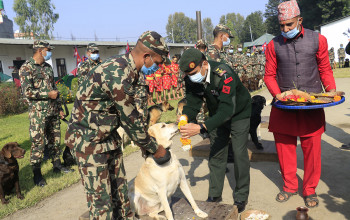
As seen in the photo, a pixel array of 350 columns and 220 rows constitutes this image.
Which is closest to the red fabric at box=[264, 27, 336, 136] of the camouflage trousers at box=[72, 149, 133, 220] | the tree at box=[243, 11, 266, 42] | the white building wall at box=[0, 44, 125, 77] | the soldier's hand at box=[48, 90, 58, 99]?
the camouflage trousers at box=[72, 149, 133, 220]

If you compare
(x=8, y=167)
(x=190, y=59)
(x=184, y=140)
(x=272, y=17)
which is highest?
(x=272, y=17)

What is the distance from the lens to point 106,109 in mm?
2561

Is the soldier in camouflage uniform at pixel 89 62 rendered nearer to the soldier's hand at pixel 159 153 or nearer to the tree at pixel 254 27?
the soldier's hand at pixel 159 153

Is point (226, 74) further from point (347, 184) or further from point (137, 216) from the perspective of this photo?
point (347, 184)

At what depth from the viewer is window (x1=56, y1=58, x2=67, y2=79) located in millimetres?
21344

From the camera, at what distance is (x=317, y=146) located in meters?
3.87

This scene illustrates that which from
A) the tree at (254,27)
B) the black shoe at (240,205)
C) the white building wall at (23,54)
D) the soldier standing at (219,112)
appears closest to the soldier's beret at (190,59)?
the soldier standing at (219,112)

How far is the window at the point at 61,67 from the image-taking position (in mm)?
21344

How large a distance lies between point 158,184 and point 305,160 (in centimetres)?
214

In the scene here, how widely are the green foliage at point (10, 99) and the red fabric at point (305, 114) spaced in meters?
14.1

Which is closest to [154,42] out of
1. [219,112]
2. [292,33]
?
[219,112]

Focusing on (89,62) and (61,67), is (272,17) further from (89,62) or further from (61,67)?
(89,62)

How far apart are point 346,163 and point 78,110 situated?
4893 millimetres

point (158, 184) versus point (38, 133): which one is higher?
point (38, 133)
